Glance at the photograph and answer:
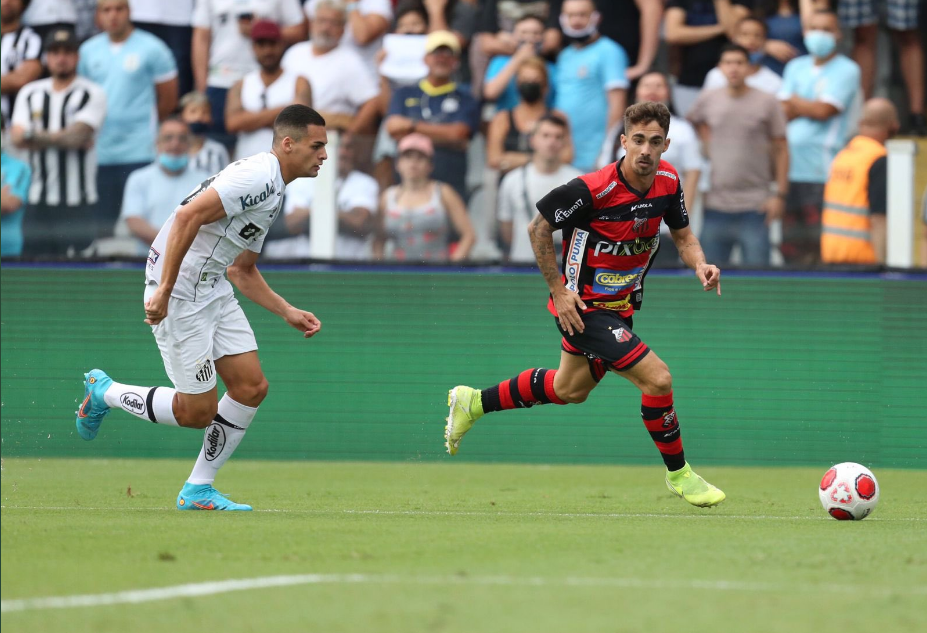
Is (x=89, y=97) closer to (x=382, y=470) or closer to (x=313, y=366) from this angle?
(x=313, y=366)

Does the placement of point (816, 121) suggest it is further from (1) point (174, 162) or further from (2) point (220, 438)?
(2) point (220, 438)

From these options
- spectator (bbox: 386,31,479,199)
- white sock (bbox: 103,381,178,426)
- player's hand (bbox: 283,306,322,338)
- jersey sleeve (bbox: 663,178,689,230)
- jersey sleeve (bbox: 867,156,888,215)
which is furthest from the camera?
spectator (bbox: 386,31,479,199)

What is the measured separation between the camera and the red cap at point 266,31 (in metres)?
13.6

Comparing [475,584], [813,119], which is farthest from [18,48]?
[475,584]

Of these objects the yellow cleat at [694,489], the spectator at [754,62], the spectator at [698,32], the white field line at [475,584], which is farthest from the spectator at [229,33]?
the white field line at [475,584]

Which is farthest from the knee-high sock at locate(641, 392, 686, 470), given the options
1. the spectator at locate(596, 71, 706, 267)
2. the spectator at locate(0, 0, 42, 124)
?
the spectator at locate(0, 0, 42, 124)

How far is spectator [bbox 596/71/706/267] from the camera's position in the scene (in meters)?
12.2

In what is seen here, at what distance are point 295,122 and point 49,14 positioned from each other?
813 centimetres

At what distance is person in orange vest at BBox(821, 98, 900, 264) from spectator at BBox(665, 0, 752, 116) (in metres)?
2.13

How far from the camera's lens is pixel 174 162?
41.0ft

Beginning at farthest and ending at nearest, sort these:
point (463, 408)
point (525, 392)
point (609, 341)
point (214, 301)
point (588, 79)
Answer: point (588, 79), point (463, 408), point (525, 392), point (609, 341), point (214, 301)

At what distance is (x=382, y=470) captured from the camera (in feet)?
38.7

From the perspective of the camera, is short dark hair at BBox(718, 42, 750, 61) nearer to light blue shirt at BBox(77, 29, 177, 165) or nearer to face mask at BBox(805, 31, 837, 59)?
face mask at BBox(805, 31, 837, 59)

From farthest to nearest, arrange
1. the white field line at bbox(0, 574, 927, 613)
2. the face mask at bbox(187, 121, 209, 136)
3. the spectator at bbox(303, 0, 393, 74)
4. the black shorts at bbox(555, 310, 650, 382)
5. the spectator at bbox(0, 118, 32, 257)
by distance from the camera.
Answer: the spectator at bbox(303, 0, 393, 74), the face mask at bbox(187, 121, 209, 136), the spectator at bbox(0, 118, 32, 257), the black shorts at bbox(555, 310, 650, 382), the white field line at bbox(0, 574, 927, 613)
